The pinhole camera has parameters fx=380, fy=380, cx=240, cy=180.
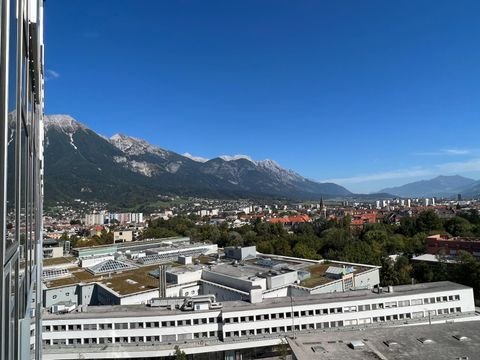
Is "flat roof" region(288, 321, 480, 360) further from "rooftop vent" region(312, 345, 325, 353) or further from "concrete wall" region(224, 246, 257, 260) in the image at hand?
"concrete wall" region(224, 246, 257, 260)

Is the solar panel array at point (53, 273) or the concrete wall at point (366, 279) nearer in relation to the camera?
the concrete wall at point (366, 279)

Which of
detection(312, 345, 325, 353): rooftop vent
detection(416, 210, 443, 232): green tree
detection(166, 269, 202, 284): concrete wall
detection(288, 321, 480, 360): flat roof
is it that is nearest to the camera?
detection(288, 321, 480, 360): flat roof

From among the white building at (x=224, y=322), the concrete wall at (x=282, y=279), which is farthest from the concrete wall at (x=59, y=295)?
the concrete wall at (x=282, y=279)

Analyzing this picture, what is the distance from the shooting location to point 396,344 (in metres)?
14.3

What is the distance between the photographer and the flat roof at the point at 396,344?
43.3 ft

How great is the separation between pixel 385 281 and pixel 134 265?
21331 mm

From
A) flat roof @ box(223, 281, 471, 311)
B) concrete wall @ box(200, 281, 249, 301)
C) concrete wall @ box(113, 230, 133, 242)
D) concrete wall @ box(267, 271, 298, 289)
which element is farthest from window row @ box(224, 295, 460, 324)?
concrete wall @ box(113, 230, 133, 242)

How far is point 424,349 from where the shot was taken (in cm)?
1379

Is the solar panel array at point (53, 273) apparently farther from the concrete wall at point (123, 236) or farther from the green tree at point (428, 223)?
the green tree at point (428, 223)

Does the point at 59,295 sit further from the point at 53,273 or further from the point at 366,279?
the point at 366,279

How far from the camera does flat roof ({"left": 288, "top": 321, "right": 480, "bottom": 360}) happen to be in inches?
519

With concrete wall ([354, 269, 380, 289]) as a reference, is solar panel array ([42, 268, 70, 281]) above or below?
above

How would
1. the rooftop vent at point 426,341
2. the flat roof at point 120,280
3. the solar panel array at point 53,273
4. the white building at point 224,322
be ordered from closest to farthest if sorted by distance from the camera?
the rooftop vent at point 426,341
the white building at point 224,322
the flat roof at point 120,280
the solar panel array at point 53,273

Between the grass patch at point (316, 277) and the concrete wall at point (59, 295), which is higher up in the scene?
the grass patch at point (316, 277)
